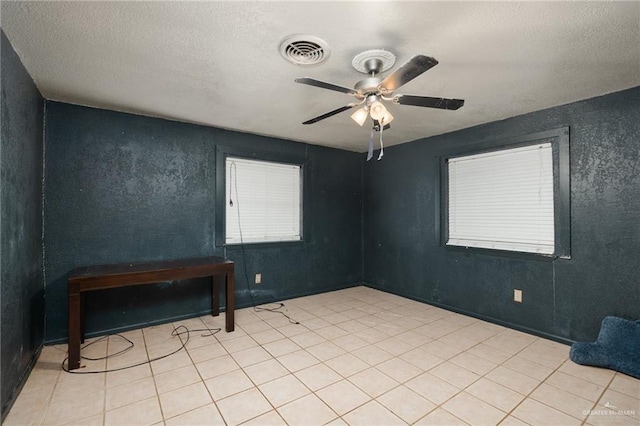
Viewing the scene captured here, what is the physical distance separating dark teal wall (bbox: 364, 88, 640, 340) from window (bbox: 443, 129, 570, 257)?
0.35ft

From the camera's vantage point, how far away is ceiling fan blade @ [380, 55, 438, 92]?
1536mm

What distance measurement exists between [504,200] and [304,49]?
9.43ft

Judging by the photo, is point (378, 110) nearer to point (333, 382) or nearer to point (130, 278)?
point (333, 382)

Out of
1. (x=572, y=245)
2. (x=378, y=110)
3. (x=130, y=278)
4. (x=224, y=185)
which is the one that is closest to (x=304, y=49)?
(x=378, y=110)

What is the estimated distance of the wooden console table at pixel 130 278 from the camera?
2428mm

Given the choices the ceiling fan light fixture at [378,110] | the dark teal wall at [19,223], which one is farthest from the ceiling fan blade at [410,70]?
the dark teal wall at [19,223]

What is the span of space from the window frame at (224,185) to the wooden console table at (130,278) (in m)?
0.45

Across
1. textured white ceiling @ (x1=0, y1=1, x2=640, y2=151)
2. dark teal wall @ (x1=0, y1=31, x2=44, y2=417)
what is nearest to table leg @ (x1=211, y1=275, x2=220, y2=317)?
dark teal wall @ (x1=0, y1=31, x2=44, y2=417)

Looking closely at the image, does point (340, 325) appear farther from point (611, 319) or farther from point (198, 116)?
point (198, 116)

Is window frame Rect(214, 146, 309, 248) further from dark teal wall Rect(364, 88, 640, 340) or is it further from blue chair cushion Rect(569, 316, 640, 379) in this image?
blue chair cushion Rect(569, 316, 640, 379)

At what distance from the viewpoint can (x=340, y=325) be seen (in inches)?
134

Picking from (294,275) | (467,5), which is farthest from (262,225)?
(467,5)

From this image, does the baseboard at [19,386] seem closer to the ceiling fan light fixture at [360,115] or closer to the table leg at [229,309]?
the table leg at [229,309]

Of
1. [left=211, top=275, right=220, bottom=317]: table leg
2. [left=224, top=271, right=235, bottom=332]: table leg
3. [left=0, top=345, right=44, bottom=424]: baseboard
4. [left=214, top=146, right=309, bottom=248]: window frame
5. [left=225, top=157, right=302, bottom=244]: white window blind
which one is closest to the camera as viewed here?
[left=0, top=345, right=44, bottom=424]: baseboard
